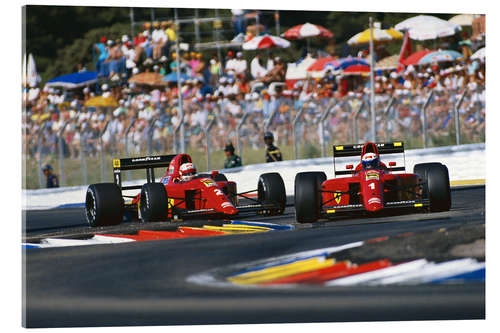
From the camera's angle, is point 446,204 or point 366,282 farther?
point 446,204

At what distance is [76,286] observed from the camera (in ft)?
28.6

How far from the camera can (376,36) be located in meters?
19.5

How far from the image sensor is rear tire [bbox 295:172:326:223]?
1227cm

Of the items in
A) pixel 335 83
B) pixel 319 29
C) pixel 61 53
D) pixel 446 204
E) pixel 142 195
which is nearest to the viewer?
pixel 446 204

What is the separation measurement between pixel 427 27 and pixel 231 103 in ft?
24.1

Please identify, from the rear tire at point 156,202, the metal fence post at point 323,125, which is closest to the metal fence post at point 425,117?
the metal fence post at point 323,125

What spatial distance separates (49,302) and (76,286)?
632 millimetres

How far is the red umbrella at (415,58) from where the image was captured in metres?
22.8

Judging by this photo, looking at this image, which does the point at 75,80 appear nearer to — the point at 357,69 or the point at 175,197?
the point at 357,69

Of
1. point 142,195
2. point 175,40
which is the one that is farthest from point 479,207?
point 175,40

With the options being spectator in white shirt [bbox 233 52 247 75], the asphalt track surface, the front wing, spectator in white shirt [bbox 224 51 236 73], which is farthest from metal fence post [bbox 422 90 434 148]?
the asphalt track surface

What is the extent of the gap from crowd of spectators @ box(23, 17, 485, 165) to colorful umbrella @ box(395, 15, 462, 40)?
1.40 m

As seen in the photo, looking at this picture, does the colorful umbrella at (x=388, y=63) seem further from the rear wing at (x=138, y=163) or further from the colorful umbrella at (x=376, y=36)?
the rear wing at (x=138, y=163)

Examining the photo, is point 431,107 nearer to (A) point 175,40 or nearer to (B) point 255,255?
(A) point 175,40
